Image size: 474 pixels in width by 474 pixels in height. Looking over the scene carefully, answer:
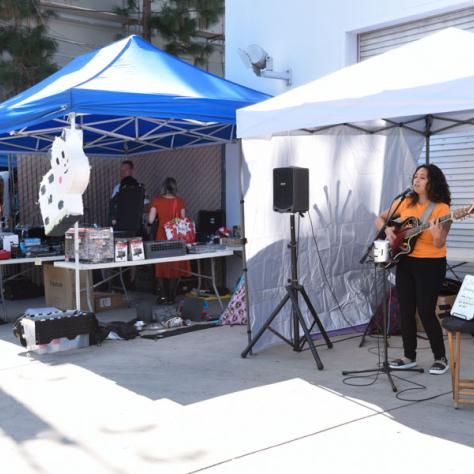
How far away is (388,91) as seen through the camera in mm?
4254

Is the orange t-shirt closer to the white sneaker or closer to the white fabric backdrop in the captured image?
the white sneaker

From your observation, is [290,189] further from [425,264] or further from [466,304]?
[466,304]

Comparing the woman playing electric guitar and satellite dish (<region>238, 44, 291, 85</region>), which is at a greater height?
satellite dish (<region>238, 44, 291, 85</region>)

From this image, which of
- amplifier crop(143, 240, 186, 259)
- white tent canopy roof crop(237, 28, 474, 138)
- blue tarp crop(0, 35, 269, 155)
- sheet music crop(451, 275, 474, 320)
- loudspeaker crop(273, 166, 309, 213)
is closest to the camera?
white tent canopy roof crop(237, 28, 474, 138)

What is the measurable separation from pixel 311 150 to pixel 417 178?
126cm

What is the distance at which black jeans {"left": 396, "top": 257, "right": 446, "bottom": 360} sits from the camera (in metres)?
4.83

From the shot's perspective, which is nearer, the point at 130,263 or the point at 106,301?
the point at 130,263

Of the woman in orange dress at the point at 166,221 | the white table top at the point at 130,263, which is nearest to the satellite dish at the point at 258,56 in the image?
the woman in orange dress at the point at 166,221

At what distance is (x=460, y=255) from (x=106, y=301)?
4.17 metres

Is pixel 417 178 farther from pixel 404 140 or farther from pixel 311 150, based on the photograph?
pixel 404 140

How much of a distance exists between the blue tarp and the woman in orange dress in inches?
32.9

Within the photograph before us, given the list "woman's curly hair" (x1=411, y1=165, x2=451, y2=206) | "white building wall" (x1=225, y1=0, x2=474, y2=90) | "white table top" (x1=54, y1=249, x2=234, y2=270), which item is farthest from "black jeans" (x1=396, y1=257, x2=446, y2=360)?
"white building wall" (x1=225, y1=0, x2=474, y2=90)

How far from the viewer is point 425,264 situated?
482cm

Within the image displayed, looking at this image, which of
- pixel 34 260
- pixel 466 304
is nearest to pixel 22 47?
pixel 34 260
